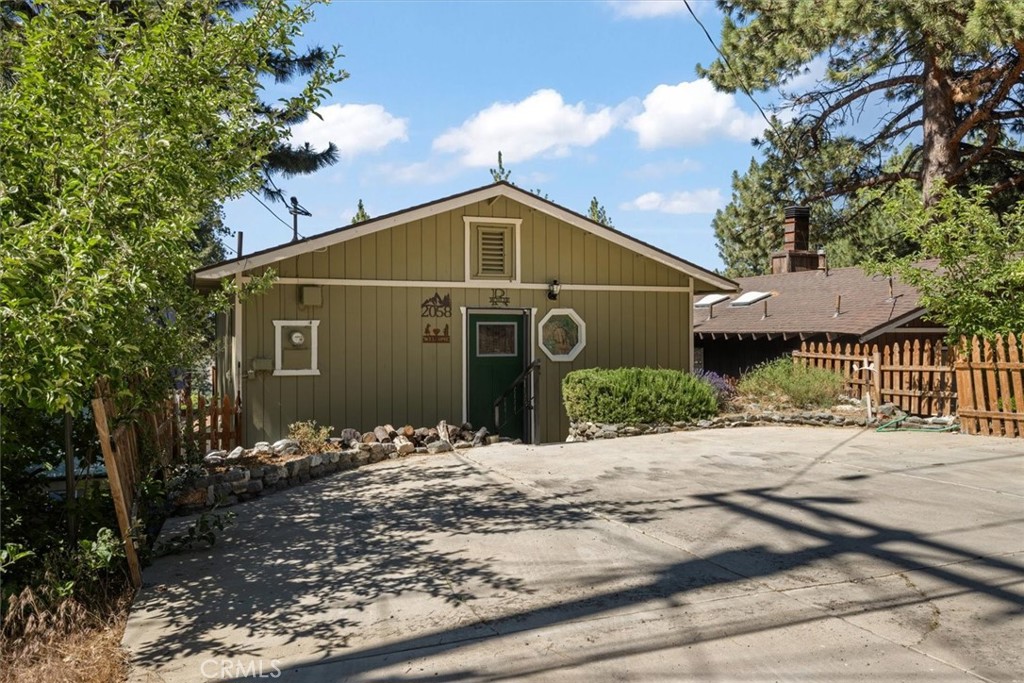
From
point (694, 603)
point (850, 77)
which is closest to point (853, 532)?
point (694, 603)

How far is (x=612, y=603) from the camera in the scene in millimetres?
4754

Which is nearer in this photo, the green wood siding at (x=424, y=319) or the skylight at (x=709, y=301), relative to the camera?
the green wood siding at (x=424, y=319)

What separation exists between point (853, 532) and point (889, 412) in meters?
7.80

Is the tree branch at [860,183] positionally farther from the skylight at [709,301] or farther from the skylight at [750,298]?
the skylight at [750,298]

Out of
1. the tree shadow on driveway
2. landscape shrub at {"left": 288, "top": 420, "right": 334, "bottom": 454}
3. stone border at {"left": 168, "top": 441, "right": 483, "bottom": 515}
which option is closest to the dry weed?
the tree shadow on driveway

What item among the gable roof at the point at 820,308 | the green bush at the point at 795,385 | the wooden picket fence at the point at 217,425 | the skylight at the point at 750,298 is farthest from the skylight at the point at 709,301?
the wooden picket fence at the point at 217,425

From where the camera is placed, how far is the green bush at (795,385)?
14195 millimetres

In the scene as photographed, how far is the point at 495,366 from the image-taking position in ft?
41.0

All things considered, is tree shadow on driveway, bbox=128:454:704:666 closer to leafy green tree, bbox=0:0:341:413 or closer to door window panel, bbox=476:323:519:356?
leafy green tree, bbox=0:0:341:413

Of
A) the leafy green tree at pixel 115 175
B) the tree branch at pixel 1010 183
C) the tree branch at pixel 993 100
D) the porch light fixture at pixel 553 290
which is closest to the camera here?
the leafy green tree at pixel 115 175

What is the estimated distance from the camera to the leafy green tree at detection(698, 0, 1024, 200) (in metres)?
15.8

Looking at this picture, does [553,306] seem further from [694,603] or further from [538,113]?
[694,603]

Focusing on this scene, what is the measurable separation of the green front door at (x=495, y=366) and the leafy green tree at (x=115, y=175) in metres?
6.00

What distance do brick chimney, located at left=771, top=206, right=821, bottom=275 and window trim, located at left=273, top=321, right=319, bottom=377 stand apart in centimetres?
1518
